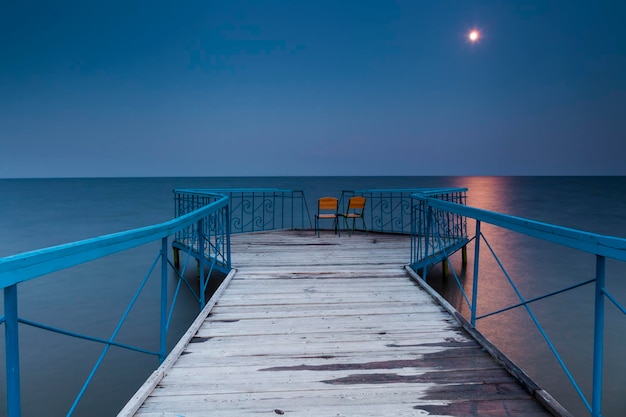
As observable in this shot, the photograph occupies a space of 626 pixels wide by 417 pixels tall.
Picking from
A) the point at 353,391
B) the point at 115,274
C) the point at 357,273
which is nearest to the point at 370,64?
the point at 115,274

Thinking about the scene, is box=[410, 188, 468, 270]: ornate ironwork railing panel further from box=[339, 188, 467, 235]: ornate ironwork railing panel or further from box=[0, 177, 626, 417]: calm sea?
box=[0, 177, 626, 417]: calm sea

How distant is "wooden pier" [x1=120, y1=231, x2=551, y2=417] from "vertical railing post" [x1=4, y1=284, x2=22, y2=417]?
28.5 inches

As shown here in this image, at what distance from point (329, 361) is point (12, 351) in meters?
1.84

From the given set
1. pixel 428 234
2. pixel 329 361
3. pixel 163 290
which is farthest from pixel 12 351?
pixel 428 234

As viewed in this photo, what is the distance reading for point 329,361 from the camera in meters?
2.61

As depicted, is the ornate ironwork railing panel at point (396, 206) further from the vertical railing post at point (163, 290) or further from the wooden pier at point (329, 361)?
the vertical railing post at point (163, 290)

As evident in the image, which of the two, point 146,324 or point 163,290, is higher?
point 163,290

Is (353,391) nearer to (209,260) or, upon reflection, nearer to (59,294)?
(209,260)

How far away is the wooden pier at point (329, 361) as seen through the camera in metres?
2.05

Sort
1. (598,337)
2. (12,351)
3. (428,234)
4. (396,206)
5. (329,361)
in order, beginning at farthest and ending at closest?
(396,206)
(428,234)
(329,361)
(598,337)
(12,351)

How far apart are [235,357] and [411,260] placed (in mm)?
3660

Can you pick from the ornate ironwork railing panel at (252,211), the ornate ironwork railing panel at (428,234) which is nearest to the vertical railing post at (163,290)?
the ornate ironwork railing panel at (428,234)

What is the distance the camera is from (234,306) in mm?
3854

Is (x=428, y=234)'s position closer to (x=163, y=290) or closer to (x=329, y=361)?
(x=329, y=361)
